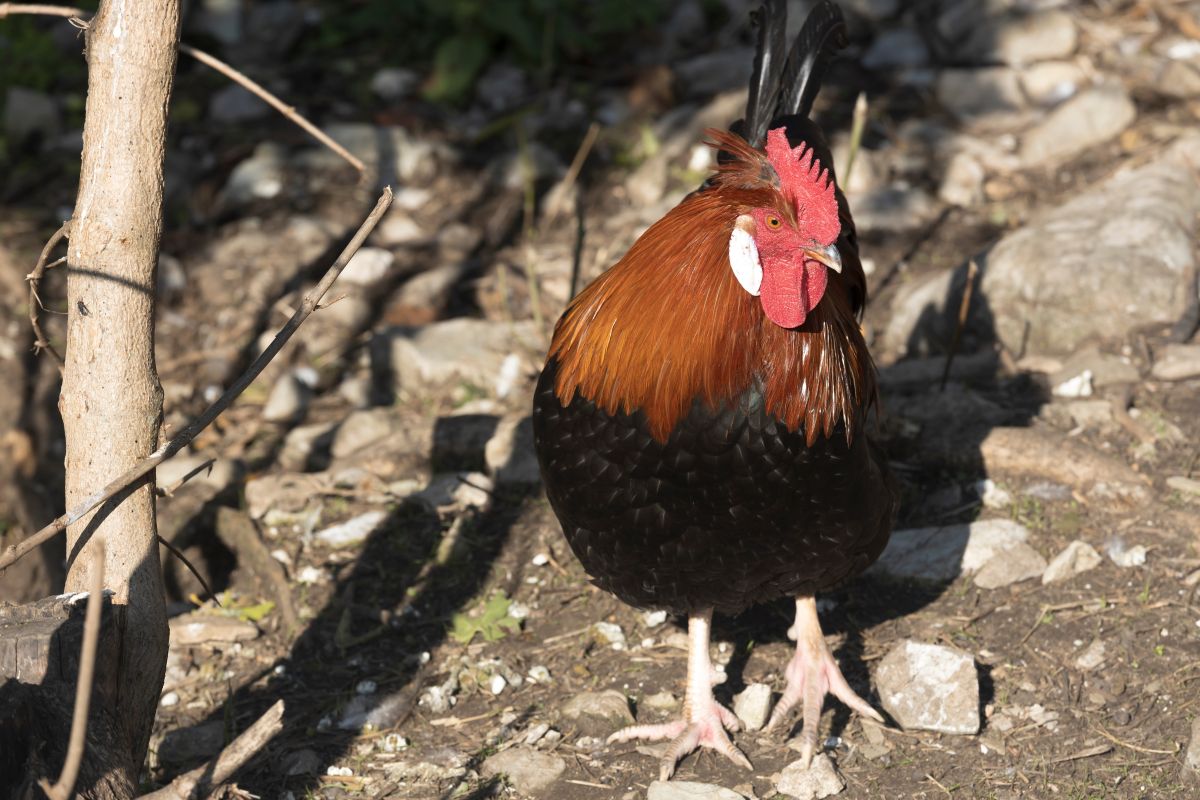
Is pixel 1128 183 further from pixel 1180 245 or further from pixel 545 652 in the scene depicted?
pixel 545 652

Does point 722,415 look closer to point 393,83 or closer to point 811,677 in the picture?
point 811,677

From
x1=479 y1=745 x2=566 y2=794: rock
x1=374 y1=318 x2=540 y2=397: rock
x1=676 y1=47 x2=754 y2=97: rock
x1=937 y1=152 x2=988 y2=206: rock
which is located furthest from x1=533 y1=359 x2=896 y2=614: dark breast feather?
x1=676 y1=47 x2=754 y2=97: rock

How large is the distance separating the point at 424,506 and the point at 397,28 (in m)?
4.25

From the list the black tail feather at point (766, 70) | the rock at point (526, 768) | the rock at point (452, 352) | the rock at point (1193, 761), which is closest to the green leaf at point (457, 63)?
the rock at point (452, 352)

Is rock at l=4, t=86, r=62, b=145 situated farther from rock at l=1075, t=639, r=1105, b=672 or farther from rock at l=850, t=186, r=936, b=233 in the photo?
rock at l=1075, t=639, r=1105, b=672

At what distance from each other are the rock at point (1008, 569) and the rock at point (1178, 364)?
132 cm

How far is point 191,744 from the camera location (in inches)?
161

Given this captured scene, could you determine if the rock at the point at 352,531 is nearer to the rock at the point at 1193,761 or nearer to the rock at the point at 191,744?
the rock at the point at 191,744

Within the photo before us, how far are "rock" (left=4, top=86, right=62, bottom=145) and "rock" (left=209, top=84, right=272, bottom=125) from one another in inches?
38.3

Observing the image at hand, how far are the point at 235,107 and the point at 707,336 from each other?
18.2ft

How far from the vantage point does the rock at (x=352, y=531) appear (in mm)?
5117

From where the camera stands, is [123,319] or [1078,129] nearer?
[123,319]

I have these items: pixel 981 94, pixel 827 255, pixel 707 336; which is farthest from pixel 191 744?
pixel 981 94

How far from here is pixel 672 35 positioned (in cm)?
870
